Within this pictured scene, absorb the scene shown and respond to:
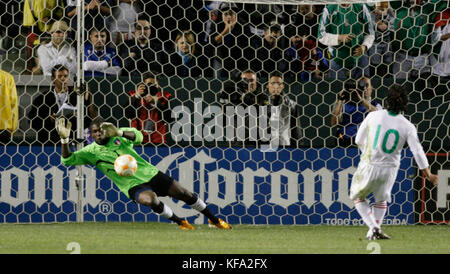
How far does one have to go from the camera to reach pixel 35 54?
37.2 feet

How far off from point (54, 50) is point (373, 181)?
196 inches

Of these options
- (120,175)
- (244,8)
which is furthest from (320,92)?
(120,175)

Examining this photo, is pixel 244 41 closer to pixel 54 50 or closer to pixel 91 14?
pixel 91 14

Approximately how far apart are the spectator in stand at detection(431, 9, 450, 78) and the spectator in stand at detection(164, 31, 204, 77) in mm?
3118

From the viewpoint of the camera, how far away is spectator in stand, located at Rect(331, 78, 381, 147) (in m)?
10.6

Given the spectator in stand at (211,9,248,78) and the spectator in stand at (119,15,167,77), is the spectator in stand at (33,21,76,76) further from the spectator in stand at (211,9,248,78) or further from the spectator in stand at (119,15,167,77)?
the spectator in stand at (211,9,248,78)

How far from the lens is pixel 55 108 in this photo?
10625mm

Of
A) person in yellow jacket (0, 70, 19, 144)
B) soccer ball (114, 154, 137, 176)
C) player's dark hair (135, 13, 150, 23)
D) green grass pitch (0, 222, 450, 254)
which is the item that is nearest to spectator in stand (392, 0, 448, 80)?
green grass pitch (0, 222, 450, 254)

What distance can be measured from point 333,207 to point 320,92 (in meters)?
1.42

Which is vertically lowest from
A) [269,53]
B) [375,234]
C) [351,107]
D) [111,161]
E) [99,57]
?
[375,234]

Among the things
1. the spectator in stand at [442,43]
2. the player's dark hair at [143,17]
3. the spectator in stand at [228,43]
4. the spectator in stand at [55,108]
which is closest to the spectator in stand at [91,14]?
the player's dark hair at [143,17]

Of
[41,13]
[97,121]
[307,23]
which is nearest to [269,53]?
[307,23]

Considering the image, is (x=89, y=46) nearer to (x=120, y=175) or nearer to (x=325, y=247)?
(x=120, y=175)

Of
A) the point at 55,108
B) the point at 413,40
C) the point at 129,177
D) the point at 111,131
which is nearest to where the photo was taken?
the point at 111,131
